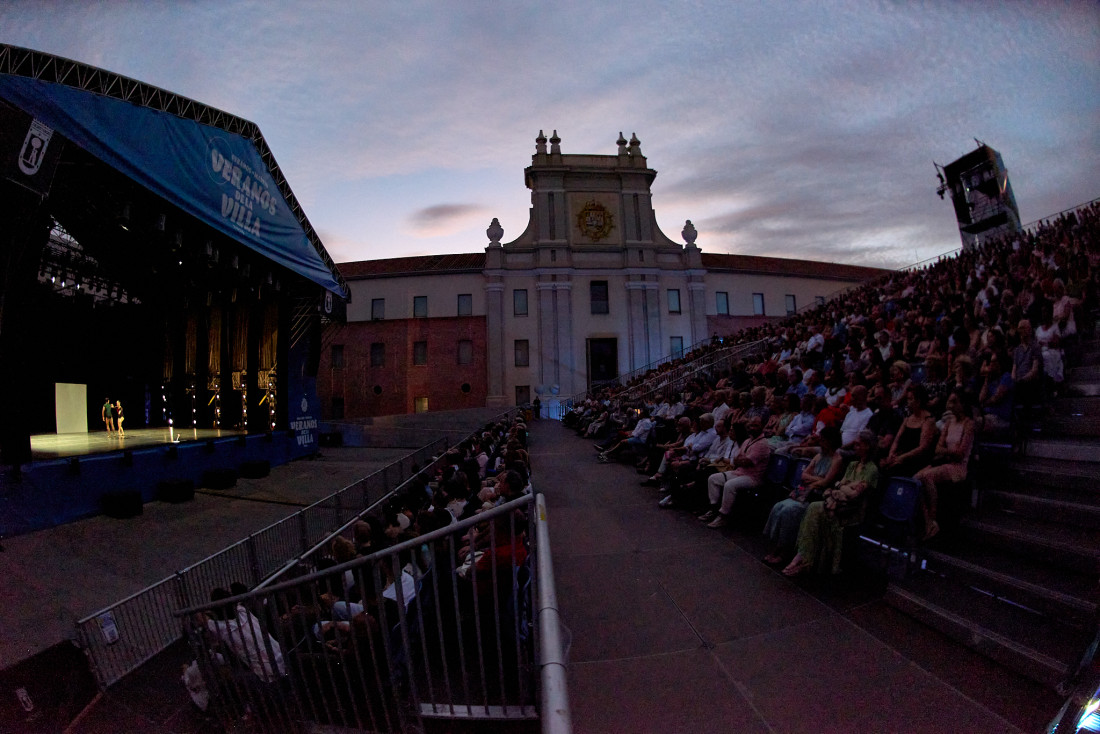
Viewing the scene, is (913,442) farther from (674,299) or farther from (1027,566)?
(674,299)

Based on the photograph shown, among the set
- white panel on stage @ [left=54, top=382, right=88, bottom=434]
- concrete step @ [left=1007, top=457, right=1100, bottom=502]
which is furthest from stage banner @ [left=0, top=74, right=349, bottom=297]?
concrete step @ [left=1007, top=457, right=1100, bottom=502]

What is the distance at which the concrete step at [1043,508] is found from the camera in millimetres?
3609

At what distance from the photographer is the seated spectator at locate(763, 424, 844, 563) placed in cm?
462

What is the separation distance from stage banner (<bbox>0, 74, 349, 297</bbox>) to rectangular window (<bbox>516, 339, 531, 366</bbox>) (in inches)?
741

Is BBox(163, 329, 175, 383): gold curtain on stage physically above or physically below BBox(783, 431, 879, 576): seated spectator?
above

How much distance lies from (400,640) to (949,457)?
4.60 m

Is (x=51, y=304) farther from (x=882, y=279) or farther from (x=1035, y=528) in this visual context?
(x=882, y=279)

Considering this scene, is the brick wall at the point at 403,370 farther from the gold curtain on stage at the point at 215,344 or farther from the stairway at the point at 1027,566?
the stairway at the point at 1027,566

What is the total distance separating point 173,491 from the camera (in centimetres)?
1152

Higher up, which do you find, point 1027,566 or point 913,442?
point 913,442

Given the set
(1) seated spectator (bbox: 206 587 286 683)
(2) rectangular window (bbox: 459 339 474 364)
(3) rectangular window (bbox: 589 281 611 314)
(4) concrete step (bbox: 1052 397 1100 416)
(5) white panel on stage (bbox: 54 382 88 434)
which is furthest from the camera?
(3) rectangular window (bbox: 589 281 611 314)

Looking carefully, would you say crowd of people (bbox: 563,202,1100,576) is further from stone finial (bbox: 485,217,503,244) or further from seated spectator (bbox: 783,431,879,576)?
stone finial (bbox: 485,217,503,244)

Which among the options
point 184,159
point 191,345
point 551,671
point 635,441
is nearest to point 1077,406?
Result: point 551,671

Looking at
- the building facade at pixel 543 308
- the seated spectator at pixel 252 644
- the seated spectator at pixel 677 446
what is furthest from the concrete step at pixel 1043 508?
the building facade at pixel 543 308
